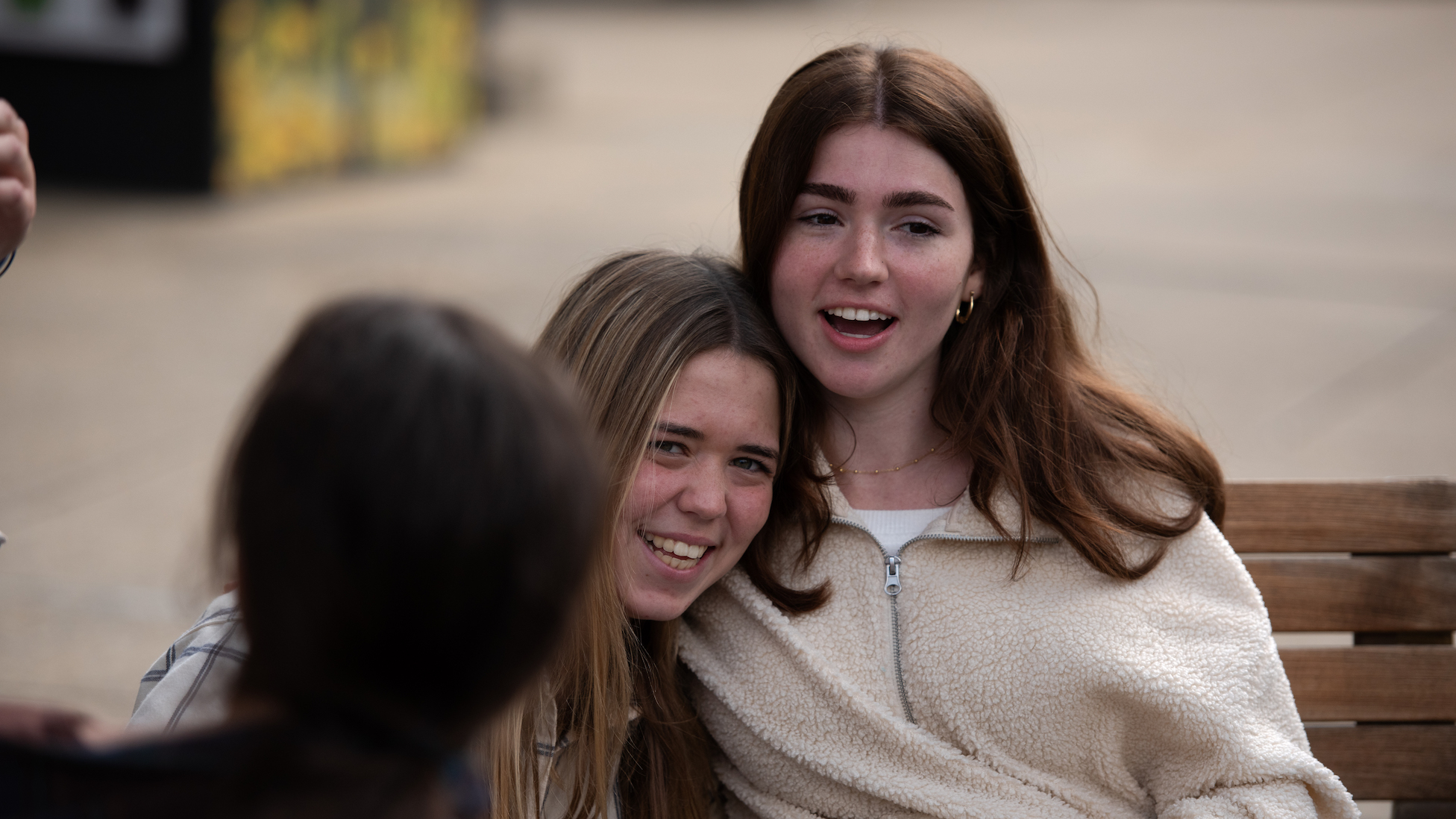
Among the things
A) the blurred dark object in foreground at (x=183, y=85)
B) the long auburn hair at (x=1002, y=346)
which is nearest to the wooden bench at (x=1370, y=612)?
the long auburn hair at (x=1002, y=346)

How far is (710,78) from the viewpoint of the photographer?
18.4 meters

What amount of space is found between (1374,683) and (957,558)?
829mm

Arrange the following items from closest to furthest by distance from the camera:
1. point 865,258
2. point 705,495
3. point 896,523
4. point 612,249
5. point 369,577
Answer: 1. point 369,577
2. point 705,495
3. point 865,258
4. point 896,523
5. point 612,249

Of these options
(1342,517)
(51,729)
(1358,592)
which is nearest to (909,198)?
(1342,517)

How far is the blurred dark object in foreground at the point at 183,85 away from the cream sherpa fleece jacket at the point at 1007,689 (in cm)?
807

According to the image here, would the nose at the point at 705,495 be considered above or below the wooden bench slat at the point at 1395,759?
above

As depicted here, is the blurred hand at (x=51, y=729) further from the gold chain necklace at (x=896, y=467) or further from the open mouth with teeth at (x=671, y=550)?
the gold chain necklace at (x=896, y=467)

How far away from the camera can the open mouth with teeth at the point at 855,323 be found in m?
2.12

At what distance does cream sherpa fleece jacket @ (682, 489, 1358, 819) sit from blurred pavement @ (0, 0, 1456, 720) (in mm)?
621

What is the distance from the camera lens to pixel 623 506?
1947mm

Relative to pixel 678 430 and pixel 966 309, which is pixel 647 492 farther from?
pixel 966 309

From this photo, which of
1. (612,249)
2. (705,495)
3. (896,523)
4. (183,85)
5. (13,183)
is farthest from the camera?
(183,85)

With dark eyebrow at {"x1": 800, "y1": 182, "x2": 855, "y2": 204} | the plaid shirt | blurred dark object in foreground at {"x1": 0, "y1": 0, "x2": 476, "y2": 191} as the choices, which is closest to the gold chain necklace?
dark eyebrow at {"x1": 800, "y1": 182, "x2": 855, "y2": 204}

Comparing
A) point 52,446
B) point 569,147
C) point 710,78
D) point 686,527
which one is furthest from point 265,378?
point 710,78
